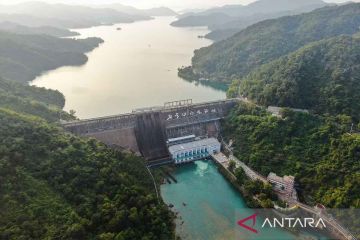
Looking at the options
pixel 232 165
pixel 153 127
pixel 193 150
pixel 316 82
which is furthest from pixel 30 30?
pixel 232 165

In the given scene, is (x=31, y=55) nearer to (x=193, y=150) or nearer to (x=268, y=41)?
(x=268, y=41)

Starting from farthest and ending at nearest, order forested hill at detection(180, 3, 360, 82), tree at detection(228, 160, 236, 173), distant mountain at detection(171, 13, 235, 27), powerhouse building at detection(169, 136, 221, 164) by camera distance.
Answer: distant mountain at detection(171, 13, 235, 27)
forested hill at detection(180, 3, 360, 82)
powerhouse building at detection(169, 136, 221, 164)
tree at detection(228, 160, 236, 173)

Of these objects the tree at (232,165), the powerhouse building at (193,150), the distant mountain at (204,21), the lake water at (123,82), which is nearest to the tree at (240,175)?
the tree at (232,165)

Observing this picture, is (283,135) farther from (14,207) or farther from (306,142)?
(14,207)

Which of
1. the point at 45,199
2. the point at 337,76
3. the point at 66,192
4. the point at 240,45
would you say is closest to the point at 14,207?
the point at 45,199

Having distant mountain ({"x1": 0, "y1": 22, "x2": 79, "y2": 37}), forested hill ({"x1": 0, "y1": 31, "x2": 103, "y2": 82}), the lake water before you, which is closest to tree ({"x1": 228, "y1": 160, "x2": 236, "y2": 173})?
the lake water

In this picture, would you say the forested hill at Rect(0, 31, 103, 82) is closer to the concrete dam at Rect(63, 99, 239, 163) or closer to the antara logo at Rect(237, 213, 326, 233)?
the concrete dam at Rect(63, 99, 239, 163)
